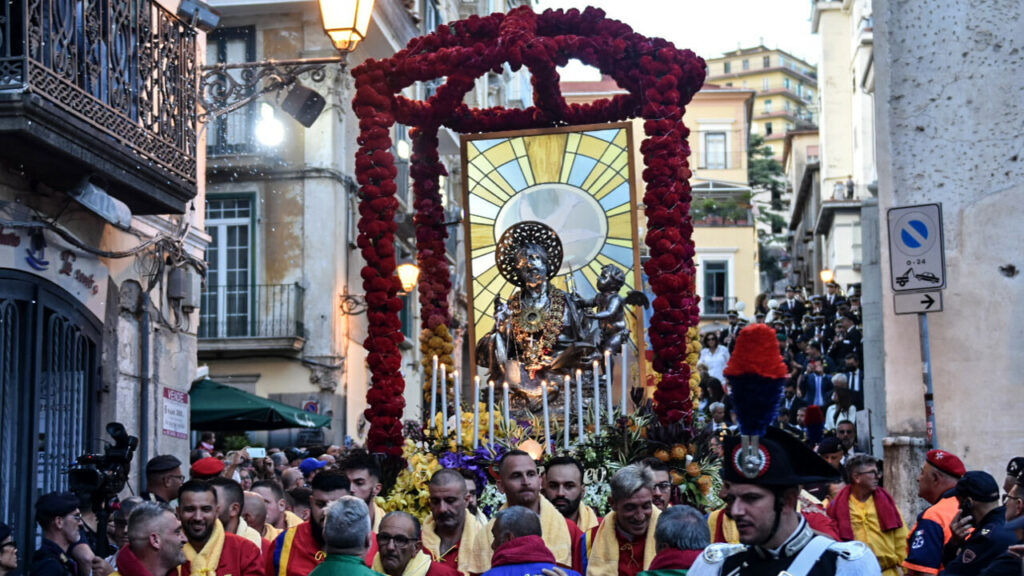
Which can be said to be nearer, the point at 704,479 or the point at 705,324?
the point at 704,479

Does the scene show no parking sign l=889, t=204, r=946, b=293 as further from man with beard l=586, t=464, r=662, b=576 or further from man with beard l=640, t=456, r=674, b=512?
man with beard l=586, t=464, r=662, b=576

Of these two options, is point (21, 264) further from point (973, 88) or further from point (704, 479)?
point (973, 88)

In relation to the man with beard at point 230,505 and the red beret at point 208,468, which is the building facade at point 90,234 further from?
the man with beard at point 230,505

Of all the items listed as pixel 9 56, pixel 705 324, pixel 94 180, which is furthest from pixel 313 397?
pixel 705 324

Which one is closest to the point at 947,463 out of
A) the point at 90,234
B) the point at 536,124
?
the point at 90,234

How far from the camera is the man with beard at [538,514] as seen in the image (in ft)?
28.0

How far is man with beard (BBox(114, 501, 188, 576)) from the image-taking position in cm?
724

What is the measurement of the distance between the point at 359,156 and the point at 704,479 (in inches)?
189

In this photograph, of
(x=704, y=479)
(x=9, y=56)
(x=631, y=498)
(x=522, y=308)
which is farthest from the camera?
(x=522, y=308)

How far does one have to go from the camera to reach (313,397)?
2541 cm

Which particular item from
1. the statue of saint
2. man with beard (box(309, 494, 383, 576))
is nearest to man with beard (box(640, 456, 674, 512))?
man with beard (box(309, 494, 383, 576))

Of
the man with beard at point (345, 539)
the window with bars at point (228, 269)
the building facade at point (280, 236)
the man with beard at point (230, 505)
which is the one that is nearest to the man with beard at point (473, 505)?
the man with beard at point (230, 505)

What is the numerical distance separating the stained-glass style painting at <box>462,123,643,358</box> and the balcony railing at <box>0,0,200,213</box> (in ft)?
9.90

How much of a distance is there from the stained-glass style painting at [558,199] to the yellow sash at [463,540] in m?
6.29
